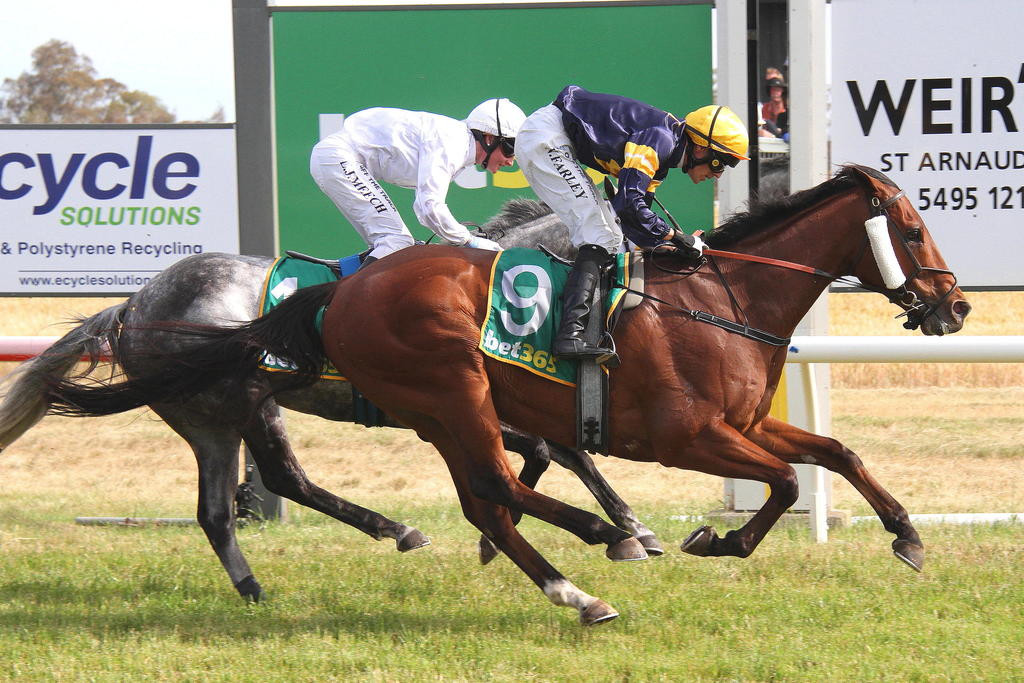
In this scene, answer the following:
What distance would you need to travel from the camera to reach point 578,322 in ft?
15.4

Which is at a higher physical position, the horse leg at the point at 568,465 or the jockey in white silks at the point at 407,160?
the jockey in white silks at the point at 407,160

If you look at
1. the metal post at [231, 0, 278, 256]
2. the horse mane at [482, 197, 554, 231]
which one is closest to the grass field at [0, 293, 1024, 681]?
the horse mane at [482, 197, 554, 231]

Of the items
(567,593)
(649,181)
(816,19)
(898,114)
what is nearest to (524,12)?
(816,19)

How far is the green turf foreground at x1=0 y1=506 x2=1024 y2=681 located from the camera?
4.23 m

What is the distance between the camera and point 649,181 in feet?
15.8

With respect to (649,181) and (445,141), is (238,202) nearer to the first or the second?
(445,141)

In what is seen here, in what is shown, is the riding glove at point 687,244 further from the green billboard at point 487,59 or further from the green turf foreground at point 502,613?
the green billboard at point 487,59

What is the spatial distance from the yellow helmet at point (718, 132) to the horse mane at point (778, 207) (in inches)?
12.0

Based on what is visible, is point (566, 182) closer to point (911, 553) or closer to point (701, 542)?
point (701, 542)

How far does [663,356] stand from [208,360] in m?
1.89

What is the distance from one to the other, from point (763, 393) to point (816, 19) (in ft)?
8.96

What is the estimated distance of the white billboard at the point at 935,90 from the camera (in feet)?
22.8

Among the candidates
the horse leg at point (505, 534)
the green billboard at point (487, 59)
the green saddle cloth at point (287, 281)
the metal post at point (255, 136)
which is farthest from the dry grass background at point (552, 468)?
the horse leg at point (505, 534)

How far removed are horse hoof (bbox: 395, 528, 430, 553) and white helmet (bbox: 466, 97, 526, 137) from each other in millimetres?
1886
